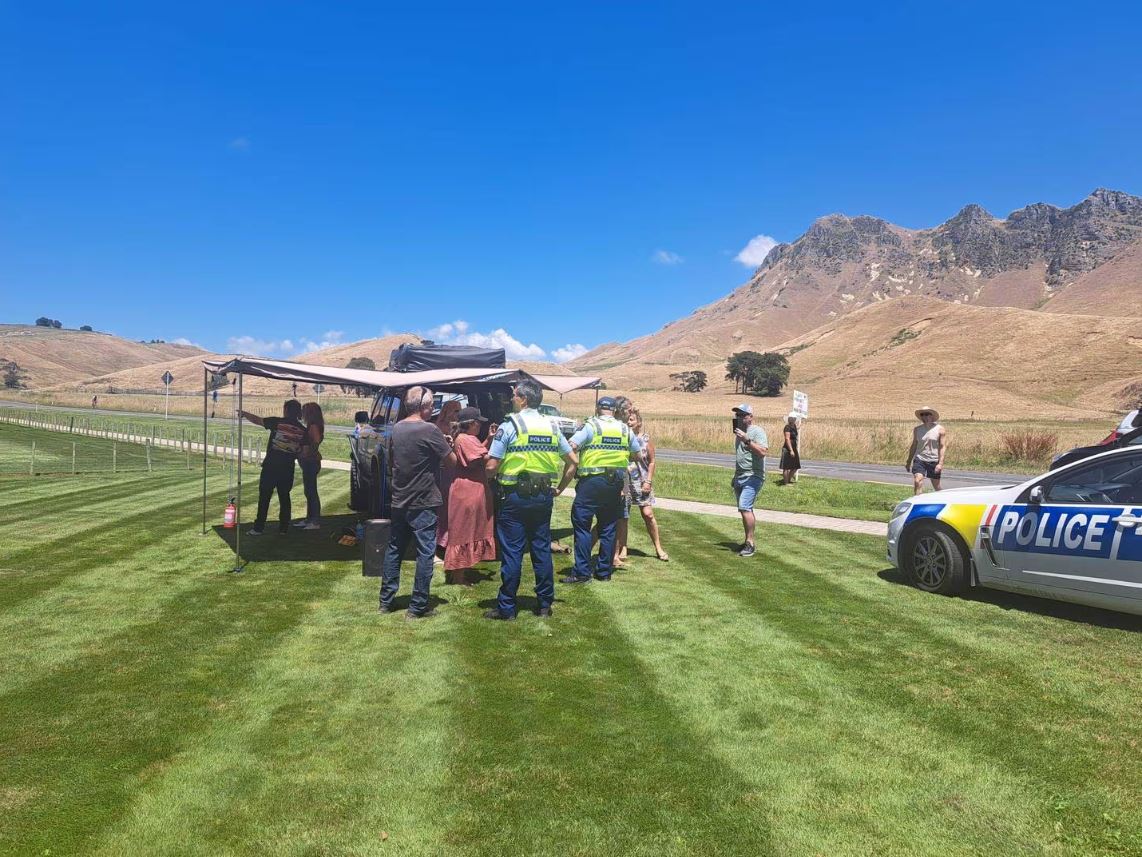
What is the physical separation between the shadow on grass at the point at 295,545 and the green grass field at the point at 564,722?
1.47 meters

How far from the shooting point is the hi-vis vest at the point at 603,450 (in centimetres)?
759

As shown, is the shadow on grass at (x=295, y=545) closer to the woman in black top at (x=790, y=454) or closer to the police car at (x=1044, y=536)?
the police car at (x=1044, y=536)

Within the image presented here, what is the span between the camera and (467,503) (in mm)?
8336

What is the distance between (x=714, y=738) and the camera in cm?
420

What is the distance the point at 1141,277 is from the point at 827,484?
23212 centimetres

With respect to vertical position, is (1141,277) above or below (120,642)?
above

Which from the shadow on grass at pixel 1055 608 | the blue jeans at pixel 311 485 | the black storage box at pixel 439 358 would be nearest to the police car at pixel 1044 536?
the shadow on grass at pixel 1055 608

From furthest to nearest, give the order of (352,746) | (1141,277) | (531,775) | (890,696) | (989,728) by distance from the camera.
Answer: (1141,277), (890,696), (989,728), (352,746), (531,775)

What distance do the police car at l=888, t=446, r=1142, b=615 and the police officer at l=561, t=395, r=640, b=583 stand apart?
10.8 feet

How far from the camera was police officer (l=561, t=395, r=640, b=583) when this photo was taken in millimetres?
7594

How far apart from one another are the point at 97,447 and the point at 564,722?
97.2ft

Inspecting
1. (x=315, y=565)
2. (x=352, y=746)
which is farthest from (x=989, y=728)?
(x=315, y=565)

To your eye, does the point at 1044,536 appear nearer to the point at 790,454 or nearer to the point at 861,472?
the point at 790,454

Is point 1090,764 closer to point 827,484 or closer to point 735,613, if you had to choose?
point 735,613
